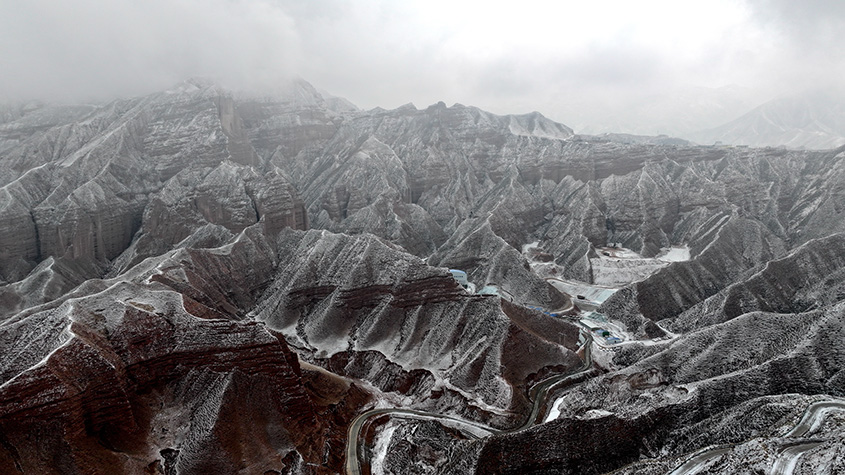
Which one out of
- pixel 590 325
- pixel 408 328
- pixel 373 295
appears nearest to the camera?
pixel 408 328

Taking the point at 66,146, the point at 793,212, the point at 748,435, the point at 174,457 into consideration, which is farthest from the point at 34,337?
the point at 793,212

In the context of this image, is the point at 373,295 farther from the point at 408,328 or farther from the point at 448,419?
the point at 448,419

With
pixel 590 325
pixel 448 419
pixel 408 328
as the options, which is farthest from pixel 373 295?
pixel 590 325

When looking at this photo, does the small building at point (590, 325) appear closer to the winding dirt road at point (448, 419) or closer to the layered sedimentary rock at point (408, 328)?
the layered sedimentary rock at point (408, 328)

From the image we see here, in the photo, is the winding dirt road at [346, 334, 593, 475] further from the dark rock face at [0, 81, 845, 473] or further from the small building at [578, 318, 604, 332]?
the small building at [578, 318, 604, 332]

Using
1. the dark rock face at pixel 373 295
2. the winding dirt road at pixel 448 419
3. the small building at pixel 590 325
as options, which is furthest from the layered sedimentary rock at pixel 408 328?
the small building at pixel 590 325

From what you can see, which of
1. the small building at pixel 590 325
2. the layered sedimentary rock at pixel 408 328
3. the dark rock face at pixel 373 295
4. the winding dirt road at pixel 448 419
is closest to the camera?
the dark rock face at pixel 373 295

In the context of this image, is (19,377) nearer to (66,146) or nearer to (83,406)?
(83,406)

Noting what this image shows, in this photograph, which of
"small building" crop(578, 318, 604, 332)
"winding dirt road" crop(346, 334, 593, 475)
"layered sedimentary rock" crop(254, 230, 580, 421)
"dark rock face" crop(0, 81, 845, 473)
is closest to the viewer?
"dark rock face" crop(0, 81, 845, 473)

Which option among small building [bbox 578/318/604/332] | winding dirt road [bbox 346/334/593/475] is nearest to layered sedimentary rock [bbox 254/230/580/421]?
winding dirt road [bbox 346/334/593/475]
